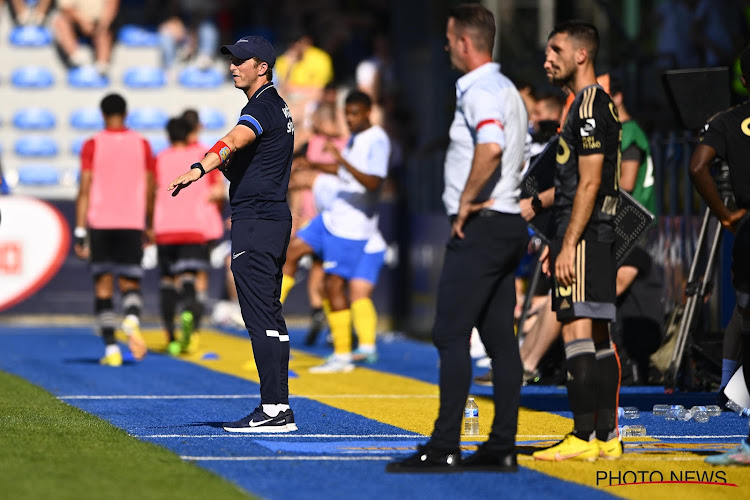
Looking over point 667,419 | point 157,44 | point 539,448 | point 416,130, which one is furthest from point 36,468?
point 157,44

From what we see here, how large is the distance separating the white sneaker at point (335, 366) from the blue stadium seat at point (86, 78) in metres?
10.6

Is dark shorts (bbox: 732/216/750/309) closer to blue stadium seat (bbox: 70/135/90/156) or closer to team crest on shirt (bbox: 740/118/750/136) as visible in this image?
team crest on shirt (bbox: 740/118/750/136)

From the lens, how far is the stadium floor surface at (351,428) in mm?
5953

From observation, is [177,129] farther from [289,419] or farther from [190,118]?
[289,419]

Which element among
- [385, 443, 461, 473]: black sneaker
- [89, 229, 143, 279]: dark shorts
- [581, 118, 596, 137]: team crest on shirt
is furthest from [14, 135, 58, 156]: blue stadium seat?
[385, 443, 461, 473]: black sneaker

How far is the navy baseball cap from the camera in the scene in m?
7.82

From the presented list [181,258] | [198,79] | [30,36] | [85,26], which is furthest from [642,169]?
[30,36]

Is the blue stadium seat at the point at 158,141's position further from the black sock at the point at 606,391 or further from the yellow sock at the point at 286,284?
the black sock at the point at 606,391

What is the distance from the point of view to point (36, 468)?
6188 mm

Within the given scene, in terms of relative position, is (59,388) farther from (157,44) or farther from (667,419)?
(157,44)

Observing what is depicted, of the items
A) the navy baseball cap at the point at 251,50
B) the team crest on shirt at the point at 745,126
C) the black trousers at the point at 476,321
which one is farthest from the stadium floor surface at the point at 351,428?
the navy baseball cap at the point at 251,50

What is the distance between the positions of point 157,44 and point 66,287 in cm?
534

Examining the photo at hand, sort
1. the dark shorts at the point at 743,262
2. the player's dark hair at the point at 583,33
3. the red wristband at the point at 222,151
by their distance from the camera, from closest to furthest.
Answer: the dark shorts at the point at 743,262
the player's dark hair at the point at 583,33
the red wristband at the point at 222,151

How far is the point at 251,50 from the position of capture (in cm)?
785
